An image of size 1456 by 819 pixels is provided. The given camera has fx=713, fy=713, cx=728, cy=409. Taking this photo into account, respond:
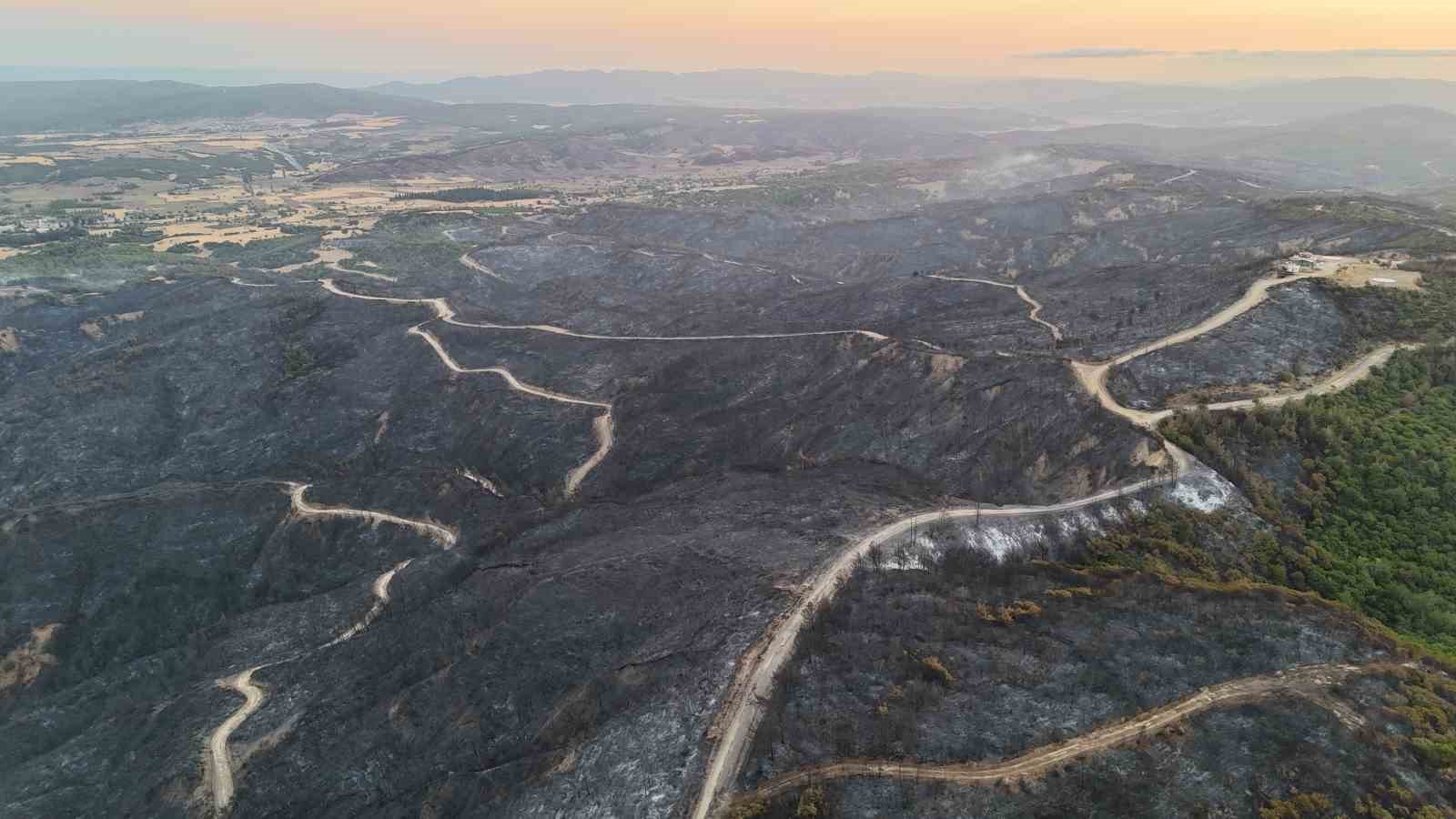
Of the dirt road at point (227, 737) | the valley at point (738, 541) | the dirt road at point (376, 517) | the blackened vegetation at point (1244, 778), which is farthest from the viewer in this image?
the dirt road at point (376, 517)

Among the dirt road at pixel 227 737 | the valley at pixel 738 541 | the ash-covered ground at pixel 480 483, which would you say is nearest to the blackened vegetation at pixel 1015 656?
the valley at pixel 738 541

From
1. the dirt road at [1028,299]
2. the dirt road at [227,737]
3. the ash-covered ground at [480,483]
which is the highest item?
the dirt road at [1028,299]

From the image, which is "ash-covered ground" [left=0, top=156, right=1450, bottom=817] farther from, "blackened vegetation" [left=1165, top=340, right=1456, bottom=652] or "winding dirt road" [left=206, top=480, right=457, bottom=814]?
"blackened vegetation" [left=1165, top=340, right=1456, bottom=652]

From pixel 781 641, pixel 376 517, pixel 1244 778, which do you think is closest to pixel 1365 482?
pixel 1244 778

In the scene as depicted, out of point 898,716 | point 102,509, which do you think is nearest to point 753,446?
point 898,716

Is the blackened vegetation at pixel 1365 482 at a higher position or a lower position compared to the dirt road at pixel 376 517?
higher

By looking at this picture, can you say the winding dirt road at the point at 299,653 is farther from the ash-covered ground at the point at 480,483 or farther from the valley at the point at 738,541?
the ash-covered ground at the point at 480,483

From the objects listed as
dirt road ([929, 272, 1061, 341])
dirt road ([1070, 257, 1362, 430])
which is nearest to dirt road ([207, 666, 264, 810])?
dirt road ([1070, 257, 1362, 430])

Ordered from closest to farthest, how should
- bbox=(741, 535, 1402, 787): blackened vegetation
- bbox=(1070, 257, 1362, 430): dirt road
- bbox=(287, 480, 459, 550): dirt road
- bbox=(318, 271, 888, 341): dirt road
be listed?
bbox=(741, 535, 1402, 787): blackened vegetation < bbox=(1070, 257, 1362, 430): dirt road < bbox=(287, 480, 459, 550): dirt road < bbox=(318, 271, 888, 341): dirt road

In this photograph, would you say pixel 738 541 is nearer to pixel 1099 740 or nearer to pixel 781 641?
pixel 781 641
